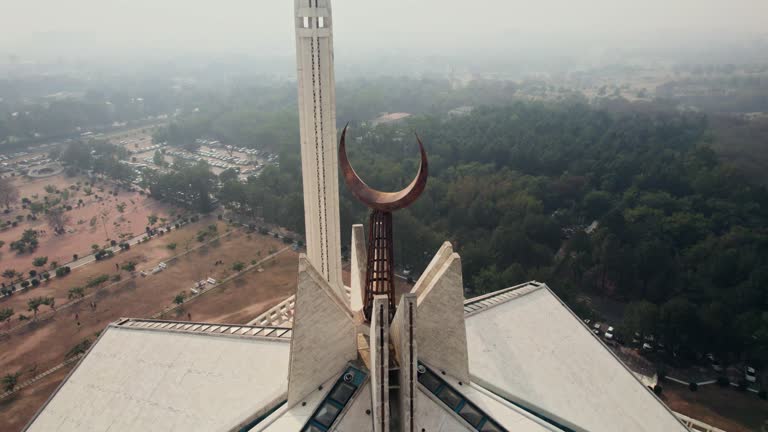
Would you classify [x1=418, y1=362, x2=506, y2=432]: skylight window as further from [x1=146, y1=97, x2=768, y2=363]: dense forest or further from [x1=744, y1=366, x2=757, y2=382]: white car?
[x1=744, y1=366, x2=757, y2=382]: white car

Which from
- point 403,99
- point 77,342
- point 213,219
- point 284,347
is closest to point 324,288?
point 284,347

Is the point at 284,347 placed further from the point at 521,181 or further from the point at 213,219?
the point at 521,181

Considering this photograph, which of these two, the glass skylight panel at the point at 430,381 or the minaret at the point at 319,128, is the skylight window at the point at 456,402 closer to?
the glass skylight panel at the point at 430,381

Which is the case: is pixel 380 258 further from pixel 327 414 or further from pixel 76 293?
pixel 76 293

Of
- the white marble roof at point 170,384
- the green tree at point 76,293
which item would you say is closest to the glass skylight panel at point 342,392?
the white marble roof at point 170,384

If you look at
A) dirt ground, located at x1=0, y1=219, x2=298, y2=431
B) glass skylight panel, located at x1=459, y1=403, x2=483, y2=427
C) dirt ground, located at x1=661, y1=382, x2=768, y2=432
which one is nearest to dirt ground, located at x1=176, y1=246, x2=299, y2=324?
dirt ground, located at x1=0, y1=219, x2=298, y2=431

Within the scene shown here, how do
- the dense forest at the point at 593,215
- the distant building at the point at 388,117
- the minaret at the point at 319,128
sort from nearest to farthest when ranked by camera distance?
the minaret at the point at 319,128, the dense forest at the point at 593,215, the distant building at the point at 388,117
